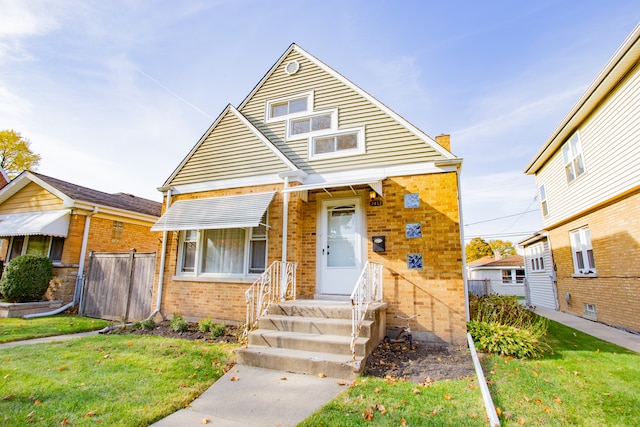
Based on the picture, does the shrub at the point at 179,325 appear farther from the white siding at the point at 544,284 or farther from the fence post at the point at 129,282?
the white siding at the point at 544,284

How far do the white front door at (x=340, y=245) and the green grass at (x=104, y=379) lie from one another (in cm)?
272

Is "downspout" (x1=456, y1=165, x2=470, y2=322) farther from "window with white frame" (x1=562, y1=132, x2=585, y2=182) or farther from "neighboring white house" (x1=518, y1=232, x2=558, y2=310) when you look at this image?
"neighboring white house" (x1=518, y1=232, x2=558, y2=310)

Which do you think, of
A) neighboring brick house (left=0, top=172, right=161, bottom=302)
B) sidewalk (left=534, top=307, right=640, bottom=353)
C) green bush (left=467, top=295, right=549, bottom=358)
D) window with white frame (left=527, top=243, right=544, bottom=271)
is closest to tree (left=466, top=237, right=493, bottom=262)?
window with white frame (left=527, top=243, right=544, bottom=271)

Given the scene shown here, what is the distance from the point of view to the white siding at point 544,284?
558 inches

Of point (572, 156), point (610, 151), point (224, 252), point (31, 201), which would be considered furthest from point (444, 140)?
point (31, 201)

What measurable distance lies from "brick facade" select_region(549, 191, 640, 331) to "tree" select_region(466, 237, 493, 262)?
1702 inches

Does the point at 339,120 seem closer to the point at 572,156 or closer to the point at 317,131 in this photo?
the point at 317,131

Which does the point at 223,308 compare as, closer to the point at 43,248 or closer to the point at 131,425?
the point at 131,425

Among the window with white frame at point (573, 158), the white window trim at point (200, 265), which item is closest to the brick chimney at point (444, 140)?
the white window trim at point (200, 265)

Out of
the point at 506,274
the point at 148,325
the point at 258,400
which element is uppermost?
the point at 506,274

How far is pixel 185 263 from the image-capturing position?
8.85m

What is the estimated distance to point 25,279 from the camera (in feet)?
32.8

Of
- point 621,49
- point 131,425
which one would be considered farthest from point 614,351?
point 131,425

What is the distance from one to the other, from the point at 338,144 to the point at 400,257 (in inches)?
135
